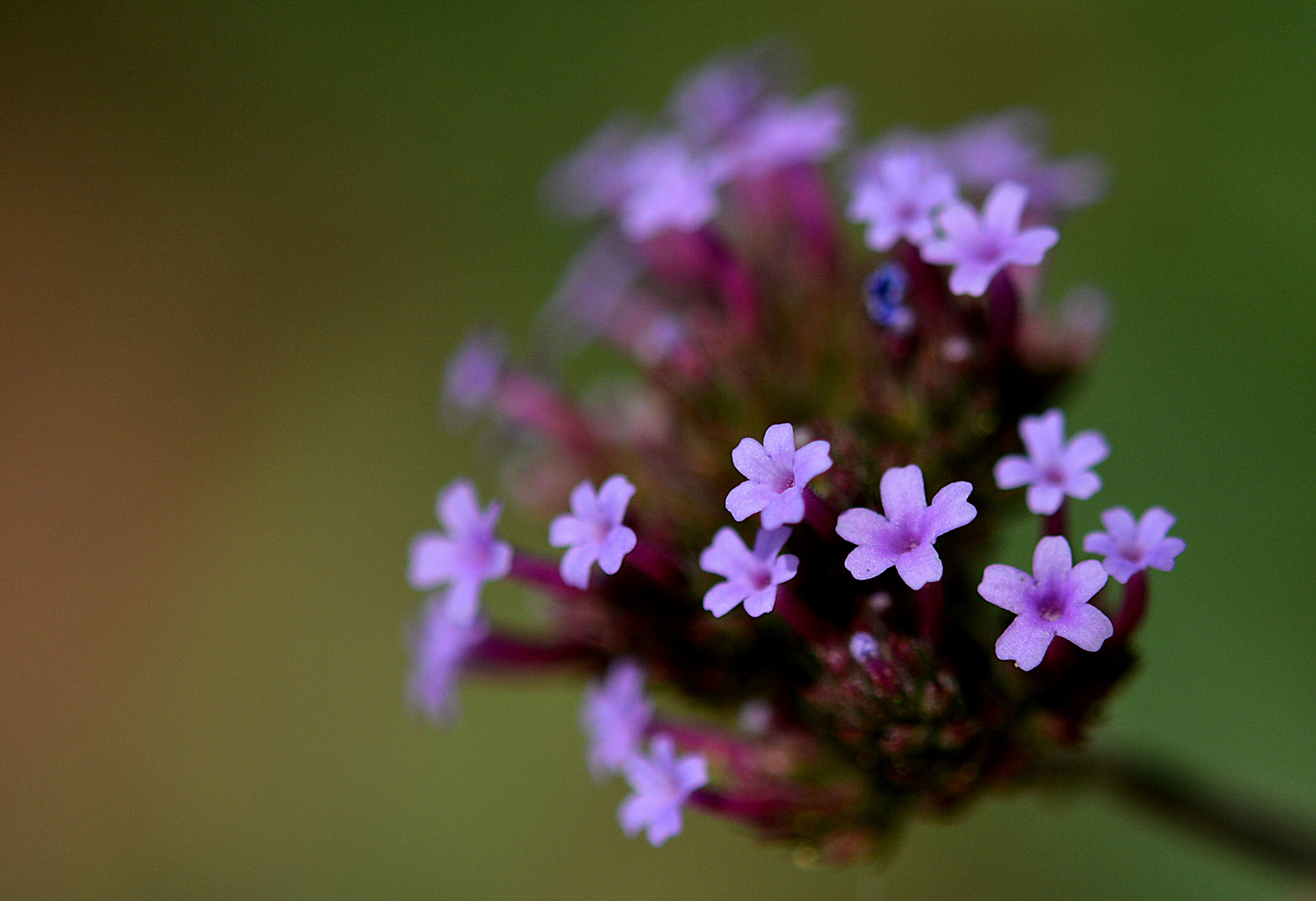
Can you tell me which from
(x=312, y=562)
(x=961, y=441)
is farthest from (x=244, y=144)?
(x=961, y=441)

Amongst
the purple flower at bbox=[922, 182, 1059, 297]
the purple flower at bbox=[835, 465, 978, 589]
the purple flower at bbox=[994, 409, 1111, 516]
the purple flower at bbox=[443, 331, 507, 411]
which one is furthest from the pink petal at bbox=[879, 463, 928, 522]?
the purple flower at bbox=[443, 331, 507, 411]

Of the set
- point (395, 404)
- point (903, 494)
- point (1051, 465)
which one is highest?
point (395, 404)

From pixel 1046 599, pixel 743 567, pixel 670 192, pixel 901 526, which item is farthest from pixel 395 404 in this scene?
pixel 1046 599

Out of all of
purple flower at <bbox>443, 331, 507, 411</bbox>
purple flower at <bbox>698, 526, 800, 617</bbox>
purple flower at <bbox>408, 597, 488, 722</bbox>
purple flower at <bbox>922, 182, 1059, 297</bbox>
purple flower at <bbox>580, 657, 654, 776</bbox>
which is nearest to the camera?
purple flower at <bbox>698, 526, 800, 617</bbox>

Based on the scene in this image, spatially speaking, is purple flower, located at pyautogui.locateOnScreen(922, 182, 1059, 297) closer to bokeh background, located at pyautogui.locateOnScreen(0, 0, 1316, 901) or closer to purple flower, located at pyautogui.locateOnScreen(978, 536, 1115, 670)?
purple flower, located at pyautogui.locateOnScreen(978, 536, 1115, 670)

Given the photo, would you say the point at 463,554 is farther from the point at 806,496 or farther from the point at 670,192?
the point at 670,192

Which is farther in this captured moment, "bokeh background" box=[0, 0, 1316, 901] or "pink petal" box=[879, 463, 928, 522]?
"bokeh background" box=[0, 0, 1316, 901]
